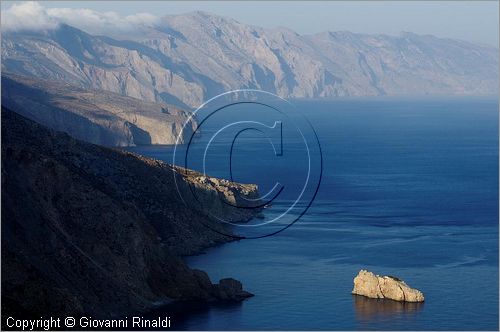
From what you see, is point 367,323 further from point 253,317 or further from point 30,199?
point 30,199

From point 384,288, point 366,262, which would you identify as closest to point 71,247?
point 384,288

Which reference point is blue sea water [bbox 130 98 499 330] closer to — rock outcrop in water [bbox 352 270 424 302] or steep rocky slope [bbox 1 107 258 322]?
rock outcrop in water [bbox 352 270 424 302]

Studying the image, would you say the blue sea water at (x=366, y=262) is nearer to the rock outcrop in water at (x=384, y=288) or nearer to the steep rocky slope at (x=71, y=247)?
the rock outcrop in water at (x=384, y=288)

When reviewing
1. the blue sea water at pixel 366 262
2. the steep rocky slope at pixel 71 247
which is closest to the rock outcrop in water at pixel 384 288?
the blue sea water at pixel 366 262

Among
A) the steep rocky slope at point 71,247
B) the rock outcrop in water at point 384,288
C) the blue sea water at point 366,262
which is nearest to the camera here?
the steep rocky slope at point 71,247

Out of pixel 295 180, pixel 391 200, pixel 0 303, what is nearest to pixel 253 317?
pixel 0 303
